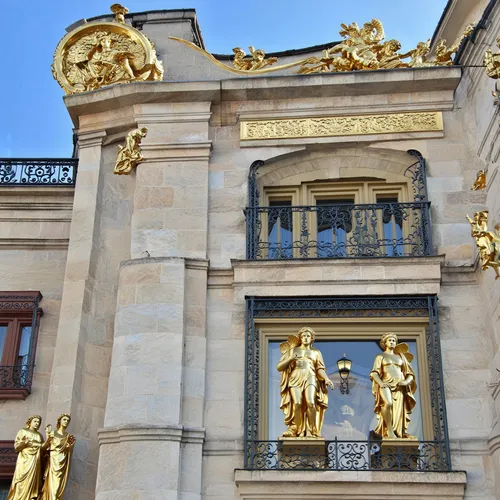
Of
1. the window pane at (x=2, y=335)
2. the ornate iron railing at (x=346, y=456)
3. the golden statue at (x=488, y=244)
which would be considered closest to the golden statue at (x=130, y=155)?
the window pane at (x=2, y=335)

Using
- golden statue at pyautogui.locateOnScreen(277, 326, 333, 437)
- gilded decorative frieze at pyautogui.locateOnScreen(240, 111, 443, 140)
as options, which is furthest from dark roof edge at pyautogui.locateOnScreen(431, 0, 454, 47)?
golden statue at pyautogui.locateOnScreen(277, 326, 333, 437)

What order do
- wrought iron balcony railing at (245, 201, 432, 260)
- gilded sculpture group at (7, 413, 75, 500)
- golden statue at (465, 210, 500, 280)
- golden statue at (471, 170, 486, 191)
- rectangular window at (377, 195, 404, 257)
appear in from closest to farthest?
golden statue at (465, 210, 500, 280)
gilded sculpture group at (7, 413, 75, 500)
golden statue at (471, 170, 486, 191)
wrought iron balcony railing at (245, 201, 432, 260)
rectangular window at (377, 195, 404, 257)

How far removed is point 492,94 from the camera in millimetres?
13266

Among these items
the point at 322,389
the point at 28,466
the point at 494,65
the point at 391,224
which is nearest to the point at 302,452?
the point at 322,389

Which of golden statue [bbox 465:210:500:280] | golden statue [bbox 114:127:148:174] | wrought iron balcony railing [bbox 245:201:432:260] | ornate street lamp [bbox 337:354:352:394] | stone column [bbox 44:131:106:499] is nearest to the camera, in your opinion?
golden statue [bbox 465:210:500:280]

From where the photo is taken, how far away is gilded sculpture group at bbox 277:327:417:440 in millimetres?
12297

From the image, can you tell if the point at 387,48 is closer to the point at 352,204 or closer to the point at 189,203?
the point at 352,204

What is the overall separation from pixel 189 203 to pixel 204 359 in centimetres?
244

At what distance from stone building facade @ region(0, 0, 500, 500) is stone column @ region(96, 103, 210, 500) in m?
0.03

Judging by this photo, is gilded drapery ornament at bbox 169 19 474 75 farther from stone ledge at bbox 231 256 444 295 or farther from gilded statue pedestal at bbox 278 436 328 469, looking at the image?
gilded statue pedestal at bbox 278 436 328 469

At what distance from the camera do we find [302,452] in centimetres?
1219

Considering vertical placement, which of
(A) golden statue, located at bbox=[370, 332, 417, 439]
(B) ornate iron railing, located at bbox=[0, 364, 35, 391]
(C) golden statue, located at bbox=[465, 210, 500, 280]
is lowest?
(A) golden statue, located at bbox=[370, 332, 417, 439]

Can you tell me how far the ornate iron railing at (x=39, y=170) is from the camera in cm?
1627

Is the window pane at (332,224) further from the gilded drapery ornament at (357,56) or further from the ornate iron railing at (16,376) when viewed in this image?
the ornate iron railing at (16,376)
